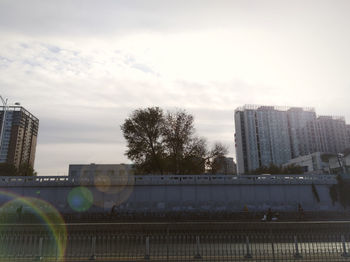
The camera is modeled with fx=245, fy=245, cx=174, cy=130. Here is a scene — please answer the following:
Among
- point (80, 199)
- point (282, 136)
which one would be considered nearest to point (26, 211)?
point (80, 199)

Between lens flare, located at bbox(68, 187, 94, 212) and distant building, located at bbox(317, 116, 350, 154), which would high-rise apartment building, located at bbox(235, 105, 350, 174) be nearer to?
distant building, located at bbox(317, 116, 350, 154)

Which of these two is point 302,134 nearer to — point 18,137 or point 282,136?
point 282,136

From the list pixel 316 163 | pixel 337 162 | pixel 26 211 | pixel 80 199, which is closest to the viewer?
pixel 26 211

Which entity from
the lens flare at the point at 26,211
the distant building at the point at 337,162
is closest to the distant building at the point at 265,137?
the distant building at the point at 337,162

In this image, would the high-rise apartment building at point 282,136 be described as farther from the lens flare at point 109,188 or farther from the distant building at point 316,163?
the lens flare at point 109,188

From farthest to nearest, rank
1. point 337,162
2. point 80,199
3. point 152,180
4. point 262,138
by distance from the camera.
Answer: point 262,138 < point 337,162 < point 152,180 < point 80,199

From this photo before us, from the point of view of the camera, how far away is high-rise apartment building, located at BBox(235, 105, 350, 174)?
124 m

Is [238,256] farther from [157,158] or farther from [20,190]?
[157,158]

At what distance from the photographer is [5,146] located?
122 metres

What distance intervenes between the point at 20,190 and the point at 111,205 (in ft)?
37.0

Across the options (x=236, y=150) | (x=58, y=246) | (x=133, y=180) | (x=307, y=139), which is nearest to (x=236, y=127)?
(x=236, y=150)

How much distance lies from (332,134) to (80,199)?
443 ft

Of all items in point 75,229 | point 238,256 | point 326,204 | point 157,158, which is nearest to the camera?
point 238,256

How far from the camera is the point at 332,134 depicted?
418ft
